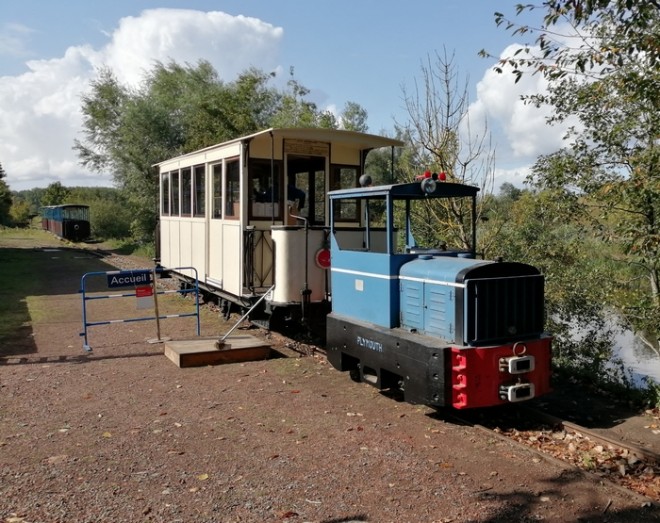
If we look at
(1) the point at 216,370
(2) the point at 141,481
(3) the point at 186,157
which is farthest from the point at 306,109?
(2) the point at 141,481

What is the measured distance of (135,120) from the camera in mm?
28422

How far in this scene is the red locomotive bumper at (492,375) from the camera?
18.9 feet

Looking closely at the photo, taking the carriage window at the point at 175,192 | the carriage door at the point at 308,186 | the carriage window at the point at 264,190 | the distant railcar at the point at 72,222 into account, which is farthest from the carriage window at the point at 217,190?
the distant railcar at the point at 72,222

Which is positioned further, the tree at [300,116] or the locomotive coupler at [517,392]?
the tree at [300,116]

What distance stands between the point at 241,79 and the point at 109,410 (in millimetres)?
22550

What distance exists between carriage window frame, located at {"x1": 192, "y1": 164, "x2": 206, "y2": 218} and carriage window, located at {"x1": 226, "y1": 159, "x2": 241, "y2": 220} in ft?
4.47

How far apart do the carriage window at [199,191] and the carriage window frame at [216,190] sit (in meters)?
0.52

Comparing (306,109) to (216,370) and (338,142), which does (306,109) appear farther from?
(216,370)

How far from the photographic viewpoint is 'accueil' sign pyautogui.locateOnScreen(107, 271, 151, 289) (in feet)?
29.7

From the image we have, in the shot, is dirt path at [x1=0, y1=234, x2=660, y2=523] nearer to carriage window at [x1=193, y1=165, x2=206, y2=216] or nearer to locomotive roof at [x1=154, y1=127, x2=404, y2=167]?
locomotive roof at [x1=154, y1=127, x2=404, y2=167]

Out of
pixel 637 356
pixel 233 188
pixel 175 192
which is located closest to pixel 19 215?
pixel 175 192

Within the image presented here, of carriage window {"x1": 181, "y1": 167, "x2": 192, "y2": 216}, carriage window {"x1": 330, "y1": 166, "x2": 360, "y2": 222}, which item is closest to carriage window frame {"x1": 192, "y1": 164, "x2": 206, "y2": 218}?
carriage window {"x1": 181, "y1": 167, "x2": 192, "y2": 216}

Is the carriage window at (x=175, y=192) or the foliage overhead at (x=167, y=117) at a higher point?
the foliage overhead at (x=167, y=117)

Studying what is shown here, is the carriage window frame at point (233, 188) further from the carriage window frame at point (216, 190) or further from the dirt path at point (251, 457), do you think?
the dirt path at point (251, 457)
